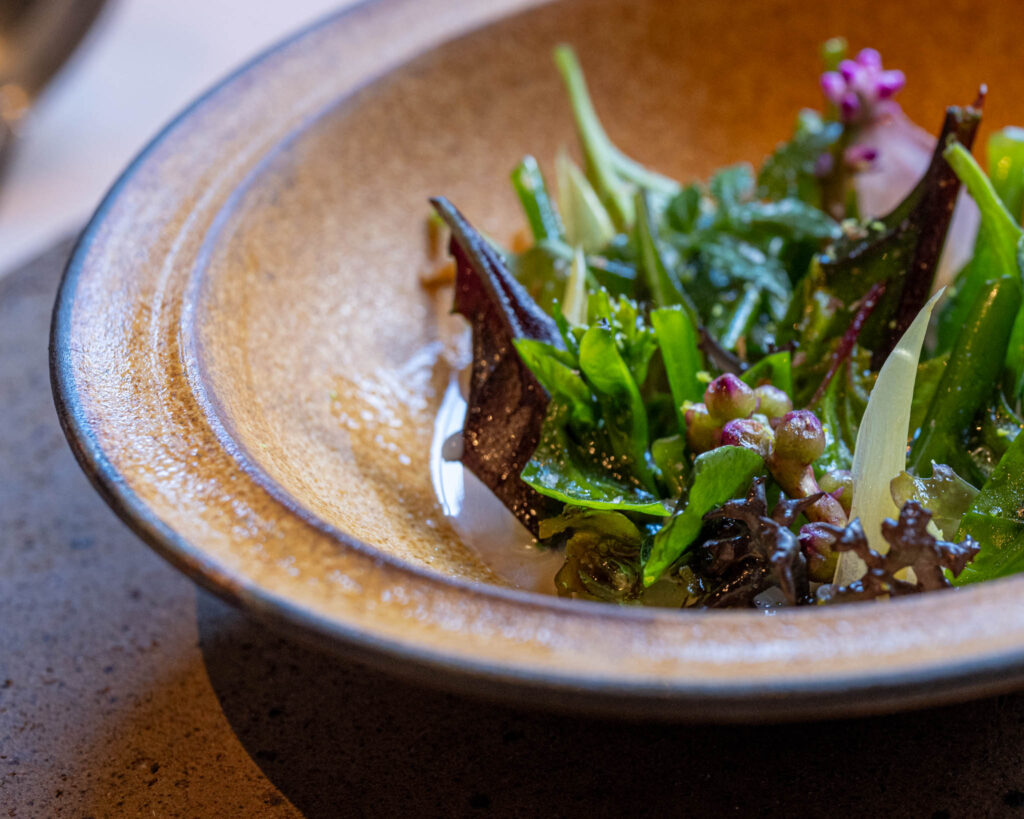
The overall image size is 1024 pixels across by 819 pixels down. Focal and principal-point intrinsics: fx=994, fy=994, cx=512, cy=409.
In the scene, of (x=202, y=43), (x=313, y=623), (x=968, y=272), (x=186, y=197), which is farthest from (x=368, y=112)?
(x=202, y=43)

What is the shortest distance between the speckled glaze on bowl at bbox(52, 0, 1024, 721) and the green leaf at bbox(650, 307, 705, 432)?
0.62ft

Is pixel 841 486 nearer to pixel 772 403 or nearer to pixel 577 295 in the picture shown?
pixel 772 403

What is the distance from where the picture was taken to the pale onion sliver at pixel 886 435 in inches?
22.4

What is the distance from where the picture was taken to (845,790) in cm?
55

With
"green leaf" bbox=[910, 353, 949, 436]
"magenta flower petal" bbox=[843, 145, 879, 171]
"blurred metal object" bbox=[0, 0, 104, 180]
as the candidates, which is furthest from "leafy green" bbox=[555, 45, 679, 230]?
"blurred metal object" bbox=[0, 0, 104, 180]

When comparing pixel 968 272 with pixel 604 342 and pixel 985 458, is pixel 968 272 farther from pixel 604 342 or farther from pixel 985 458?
pixel 604 342

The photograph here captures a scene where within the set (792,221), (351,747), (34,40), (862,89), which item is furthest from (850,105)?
(34,40)

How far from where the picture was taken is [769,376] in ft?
2.31

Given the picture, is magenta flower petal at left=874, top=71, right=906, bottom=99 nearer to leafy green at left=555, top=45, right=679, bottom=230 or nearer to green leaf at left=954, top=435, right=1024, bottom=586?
leafy green at left=555, top=45, right=679, bottom=230

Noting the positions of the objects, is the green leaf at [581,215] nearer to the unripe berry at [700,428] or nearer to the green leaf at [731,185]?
the green leaf at [731,185]

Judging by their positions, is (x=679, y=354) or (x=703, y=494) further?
(x=679, y=354)

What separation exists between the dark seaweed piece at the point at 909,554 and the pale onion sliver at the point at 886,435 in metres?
0.07

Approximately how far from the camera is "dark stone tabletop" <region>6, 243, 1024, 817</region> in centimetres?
56

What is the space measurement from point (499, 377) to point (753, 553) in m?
0.26
